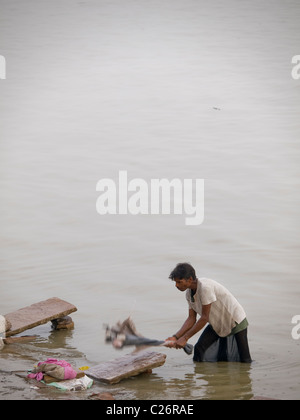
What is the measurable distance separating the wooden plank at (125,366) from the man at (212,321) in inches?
9.1

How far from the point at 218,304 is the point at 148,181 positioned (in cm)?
582

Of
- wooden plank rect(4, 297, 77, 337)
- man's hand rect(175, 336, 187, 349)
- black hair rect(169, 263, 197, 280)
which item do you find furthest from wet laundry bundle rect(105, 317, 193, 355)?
wooden plank rect(4, 297, 77, 337)

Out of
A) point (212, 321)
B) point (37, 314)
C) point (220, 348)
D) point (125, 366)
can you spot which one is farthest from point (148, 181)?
point (125, 366)

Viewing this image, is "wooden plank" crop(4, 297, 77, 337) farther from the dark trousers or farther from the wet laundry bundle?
the dark trousers

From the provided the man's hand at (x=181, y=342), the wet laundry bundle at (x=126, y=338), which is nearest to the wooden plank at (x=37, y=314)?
the wet laundry bundle at (x=126, y=338)

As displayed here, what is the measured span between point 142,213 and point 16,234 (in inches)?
67.8

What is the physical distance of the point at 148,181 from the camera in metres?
11.7

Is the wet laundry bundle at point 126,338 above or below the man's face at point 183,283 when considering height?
below

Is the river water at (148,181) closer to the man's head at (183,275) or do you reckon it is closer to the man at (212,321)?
the man at (212,321)

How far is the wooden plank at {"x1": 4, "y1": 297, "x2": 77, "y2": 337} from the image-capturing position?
6832 mm

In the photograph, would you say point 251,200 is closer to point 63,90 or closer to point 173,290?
point 173,290

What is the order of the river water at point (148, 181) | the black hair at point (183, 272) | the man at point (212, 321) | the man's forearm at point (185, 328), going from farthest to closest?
1. the river water at point (148, 181)
2. the man's forearm at point (185, 328)
3. the man at point (212, 321)
4. the black hair at point (183, 272)

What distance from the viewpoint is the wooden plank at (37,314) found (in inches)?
269
